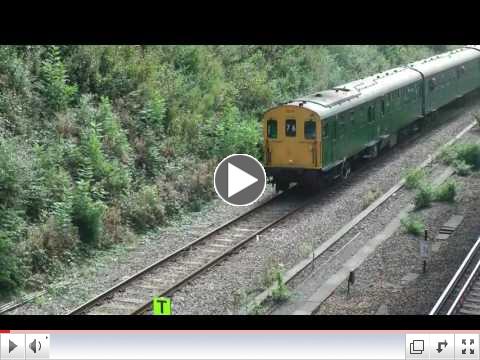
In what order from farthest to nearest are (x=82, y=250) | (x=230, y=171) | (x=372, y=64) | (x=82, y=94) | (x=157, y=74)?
(x=372, y=64) < (x=157, y=74) < (x=82, y=94) < (x=82, y=250) < (x=230, y=171)

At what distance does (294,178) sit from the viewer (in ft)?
68.4

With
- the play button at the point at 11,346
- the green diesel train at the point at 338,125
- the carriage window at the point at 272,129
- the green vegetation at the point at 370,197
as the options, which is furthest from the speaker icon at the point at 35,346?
the carriage window at the point at 272,129

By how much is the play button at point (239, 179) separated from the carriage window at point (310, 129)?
19.8ft

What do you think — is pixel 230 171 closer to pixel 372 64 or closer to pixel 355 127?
pixel 355 127

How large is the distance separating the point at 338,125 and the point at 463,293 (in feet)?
28.4

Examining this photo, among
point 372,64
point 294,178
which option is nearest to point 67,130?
point 294,178

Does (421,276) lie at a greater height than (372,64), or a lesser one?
lesser

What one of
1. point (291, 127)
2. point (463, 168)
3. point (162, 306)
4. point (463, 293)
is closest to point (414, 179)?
point (463, 168)

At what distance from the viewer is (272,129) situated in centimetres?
2083

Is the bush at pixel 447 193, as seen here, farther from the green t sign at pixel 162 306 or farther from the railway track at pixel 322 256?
the green t sign at pixel 162 306

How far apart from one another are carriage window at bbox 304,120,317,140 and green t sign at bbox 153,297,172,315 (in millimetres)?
8547
